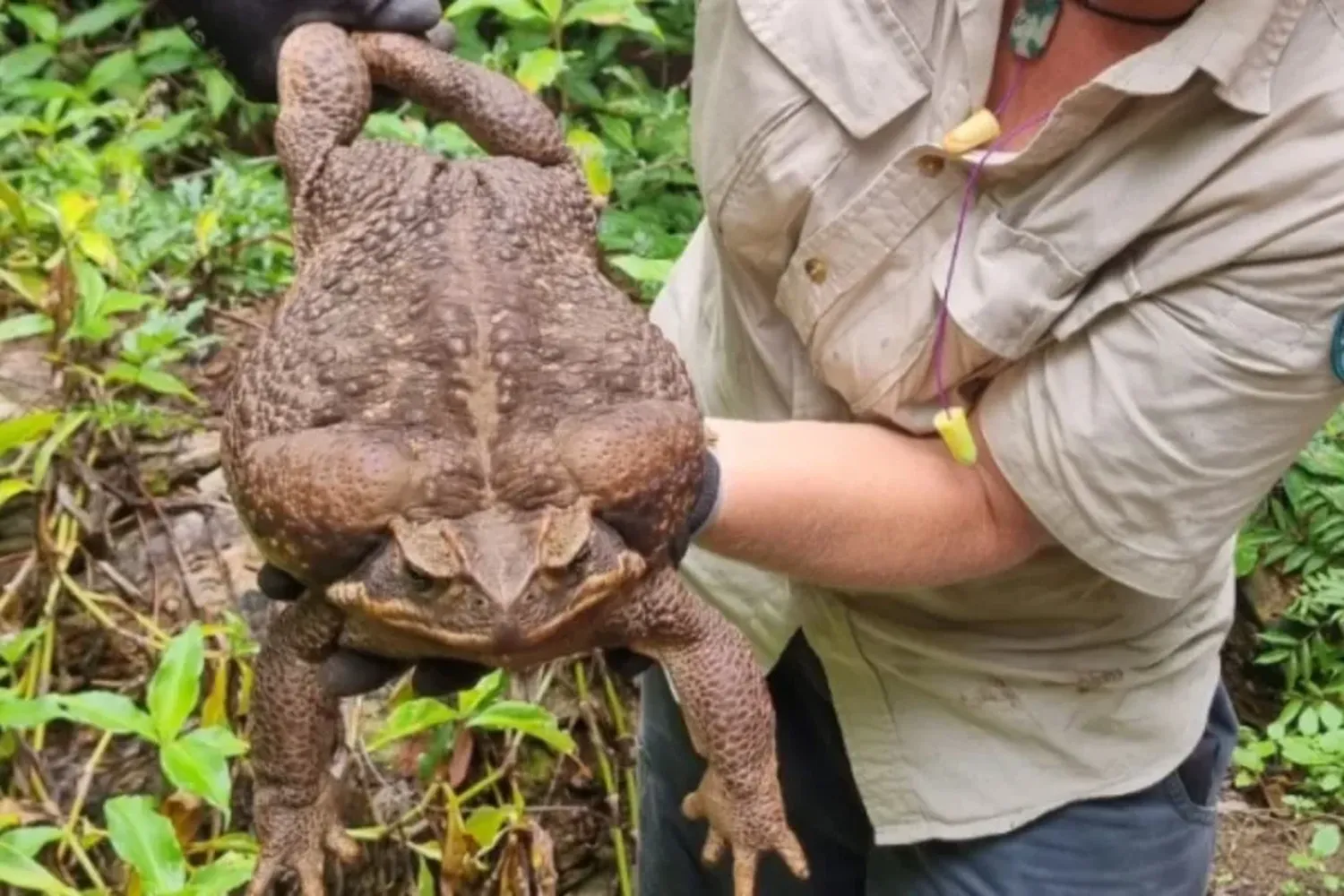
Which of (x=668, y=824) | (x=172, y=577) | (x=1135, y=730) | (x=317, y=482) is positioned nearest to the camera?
(x=317, y=482)

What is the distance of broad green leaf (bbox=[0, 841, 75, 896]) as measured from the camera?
62.8 inches

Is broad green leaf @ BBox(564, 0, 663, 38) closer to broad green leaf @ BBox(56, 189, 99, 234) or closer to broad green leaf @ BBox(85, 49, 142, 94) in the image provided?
broad green leaf @ BBox(56, 189, 99, 234)

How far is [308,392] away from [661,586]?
1.01 feet

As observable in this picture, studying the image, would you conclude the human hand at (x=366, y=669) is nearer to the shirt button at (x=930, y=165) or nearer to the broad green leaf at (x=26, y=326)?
the shirt button at (x=930, y=165)

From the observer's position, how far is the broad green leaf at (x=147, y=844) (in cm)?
153

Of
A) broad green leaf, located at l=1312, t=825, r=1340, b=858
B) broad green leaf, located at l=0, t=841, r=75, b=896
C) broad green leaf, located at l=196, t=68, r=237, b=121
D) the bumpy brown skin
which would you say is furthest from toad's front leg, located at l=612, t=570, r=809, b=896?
broad green leaf, located at l=196, t=68, r=237, b=121

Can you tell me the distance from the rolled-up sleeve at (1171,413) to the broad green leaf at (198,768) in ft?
2.63

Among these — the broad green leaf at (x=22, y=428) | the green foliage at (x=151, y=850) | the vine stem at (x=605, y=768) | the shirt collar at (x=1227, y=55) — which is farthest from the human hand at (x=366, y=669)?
the vine stem at (x=605, y=768)

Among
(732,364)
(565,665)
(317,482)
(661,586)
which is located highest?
(317,482)

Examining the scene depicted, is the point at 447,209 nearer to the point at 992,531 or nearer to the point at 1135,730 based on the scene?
the point at 992,531

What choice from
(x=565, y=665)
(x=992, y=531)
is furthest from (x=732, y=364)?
(x=565, y=665)

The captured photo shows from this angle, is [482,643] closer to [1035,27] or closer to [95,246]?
[1035,27]

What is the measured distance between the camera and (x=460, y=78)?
147cm

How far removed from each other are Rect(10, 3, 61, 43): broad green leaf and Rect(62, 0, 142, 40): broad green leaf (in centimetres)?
3
